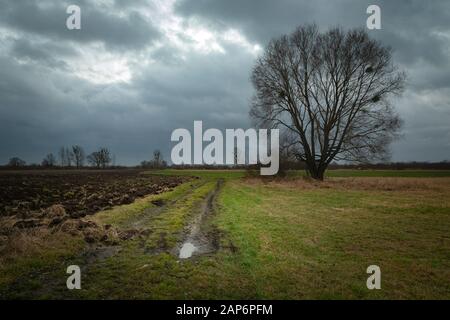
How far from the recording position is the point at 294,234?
922 centimetres

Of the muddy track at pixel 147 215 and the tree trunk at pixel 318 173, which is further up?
the tree trunk at pixel 318 173

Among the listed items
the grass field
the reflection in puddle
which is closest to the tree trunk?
the grass field

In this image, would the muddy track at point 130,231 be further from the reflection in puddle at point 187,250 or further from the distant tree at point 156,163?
the distant tree at point 156,163

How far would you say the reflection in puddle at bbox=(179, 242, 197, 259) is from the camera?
23.9 feet

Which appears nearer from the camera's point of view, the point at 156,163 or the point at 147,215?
the point at 147,215

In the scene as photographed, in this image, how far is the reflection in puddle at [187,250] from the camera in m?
7.28

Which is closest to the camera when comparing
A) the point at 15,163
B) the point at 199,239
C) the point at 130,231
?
the point at 199,239

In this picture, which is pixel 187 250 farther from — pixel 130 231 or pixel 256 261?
pixel 130 231

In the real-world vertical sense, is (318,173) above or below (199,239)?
above

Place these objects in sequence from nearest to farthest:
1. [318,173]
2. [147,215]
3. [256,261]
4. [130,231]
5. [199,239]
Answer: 1. [256,261]
2. [199,239]
3. [130,231]
4. [147,215]
5. [318,173]

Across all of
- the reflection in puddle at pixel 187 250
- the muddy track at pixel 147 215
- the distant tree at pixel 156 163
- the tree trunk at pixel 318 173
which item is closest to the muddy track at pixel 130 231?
the muddy track at pixel 147 215

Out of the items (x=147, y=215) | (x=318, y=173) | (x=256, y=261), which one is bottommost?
(x=147, y=215)

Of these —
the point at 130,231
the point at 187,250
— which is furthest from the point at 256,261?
the point at 130,231

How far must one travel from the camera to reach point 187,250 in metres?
7.79
